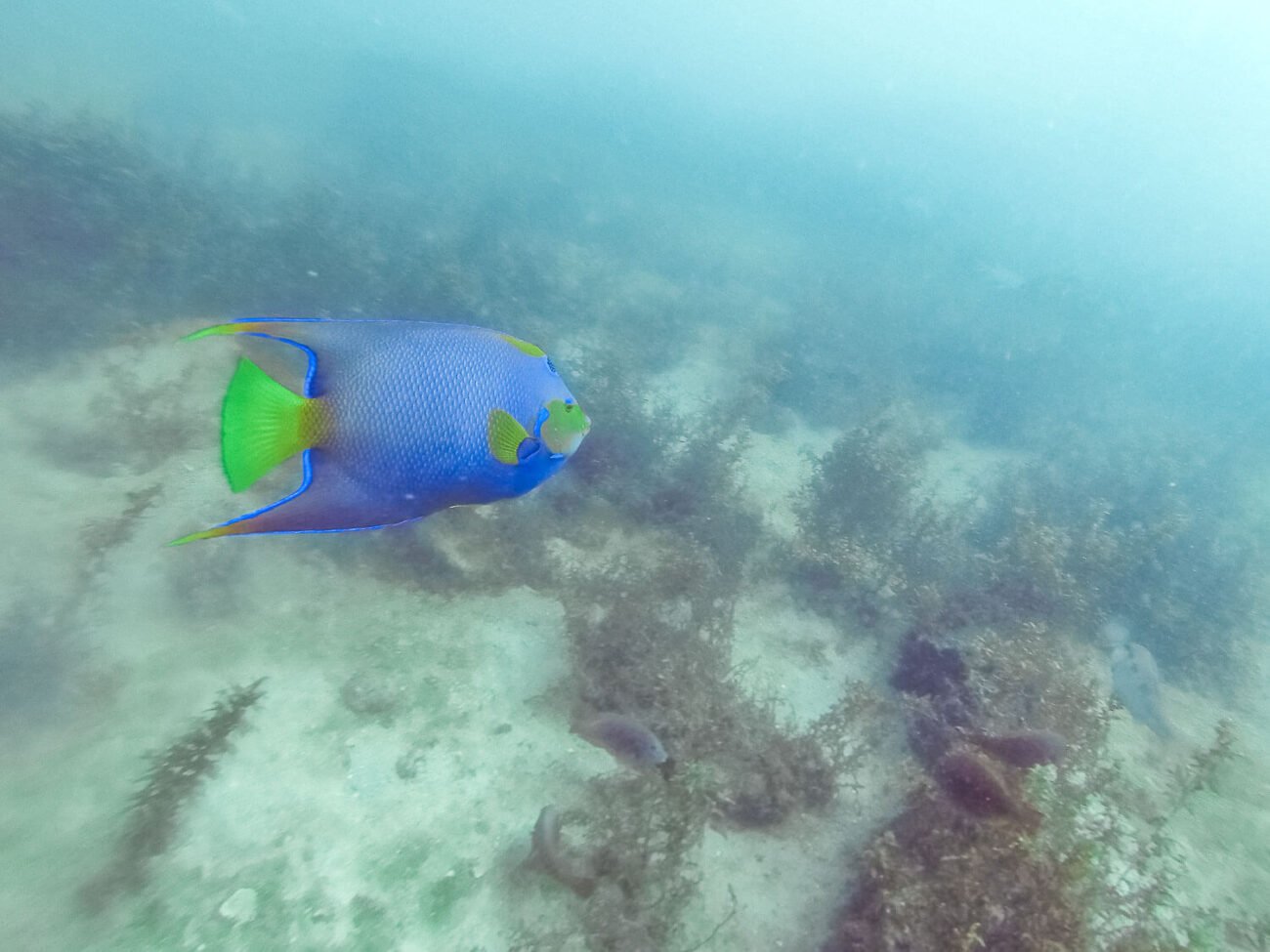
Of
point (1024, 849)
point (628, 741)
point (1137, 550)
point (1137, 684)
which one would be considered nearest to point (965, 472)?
point (1137, 550)

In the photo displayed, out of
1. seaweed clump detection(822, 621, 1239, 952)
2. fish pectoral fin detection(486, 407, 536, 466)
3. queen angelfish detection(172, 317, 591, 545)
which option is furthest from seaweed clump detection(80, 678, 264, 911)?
seaweed clump detection(822, 621, 1239, 952)

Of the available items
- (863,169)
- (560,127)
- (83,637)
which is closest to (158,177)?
(83,637)

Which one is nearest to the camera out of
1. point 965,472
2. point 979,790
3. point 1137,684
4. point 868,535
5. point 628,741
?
point 979,790

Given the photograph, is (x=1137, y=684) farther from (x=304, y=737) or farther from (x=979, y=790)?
(x=304, y=737)

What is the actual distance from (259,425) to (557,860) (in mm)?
2929

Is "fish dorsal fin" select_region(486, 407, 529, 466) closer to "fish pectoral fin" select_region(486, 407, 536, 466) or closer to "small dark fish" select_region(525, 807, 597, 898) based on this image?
"fish pectoral fin" select_region(486, 407, 536, 466)

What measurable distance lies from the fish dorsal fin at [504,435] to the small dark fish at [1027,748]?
4.13 metres

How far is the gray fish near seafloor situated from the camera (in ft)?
18.1

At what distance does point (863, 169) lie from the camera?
78625 millimetres

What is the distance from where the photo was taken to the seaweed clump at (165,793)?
114 inches

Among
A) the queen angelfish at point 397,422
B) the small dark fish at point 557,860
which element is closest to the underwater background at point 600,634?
the small dark fish at point 557,860

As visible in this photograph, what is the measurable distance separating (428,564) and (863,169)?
8983 cm

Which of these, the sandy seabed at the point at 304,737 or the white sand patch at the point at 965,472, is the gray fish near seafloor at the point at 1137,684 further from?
the white sand patch at the point at 965,472

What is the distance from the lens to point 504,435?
173 cm
